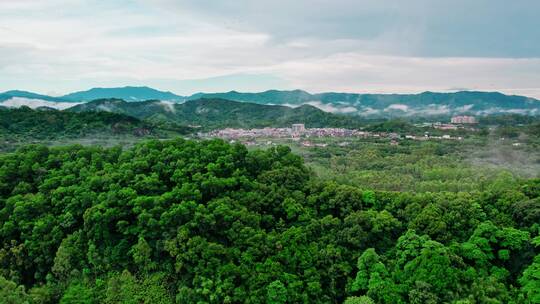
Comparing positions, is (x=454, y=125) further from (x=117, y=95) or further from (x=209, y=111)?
(x=117, y=95)

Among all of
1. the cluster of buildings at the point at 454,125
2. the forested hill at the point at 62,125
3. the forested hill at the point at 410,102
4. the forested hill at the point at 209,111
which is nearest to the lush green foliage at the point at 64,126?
the forested hill at the point at 62,125

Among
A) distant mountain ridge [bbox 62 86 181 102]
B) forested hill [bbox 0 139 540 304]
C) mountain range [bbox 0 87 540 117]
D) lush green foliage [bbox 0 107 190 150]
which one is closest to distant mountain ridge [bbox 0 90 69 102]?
mountain range [bbox 0 87 540 117]

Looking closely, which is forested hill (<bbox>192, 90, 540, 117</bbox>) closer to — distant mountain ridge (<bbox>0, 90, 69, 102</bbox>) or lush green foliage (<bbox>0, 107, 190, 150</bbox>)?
distant mountain ridge (<bbox>0, 90, 69, 102</bbox>)

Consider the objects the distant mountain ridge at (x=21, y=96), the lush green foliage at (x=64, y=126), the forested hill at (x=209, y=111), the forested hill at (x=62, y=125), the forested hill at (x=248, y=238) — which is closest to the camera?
the forested hill at (x=248, y=238)

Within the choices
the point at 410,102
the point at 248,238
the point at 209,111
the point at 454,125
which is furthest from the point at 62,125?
the point at 410,102

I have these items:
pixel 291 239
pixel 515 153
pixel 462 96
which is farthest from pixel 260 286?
pixel 462 96

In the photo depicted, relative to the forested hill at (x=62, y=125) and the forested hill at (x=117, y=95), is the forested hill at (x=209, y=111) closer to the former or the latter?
the forested hill at (x=62, y=125)

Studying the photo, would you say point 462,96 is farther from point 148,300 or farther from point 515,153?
point 148,300

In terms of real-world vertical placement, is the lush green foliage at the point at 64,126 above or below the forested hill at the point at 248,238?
above
